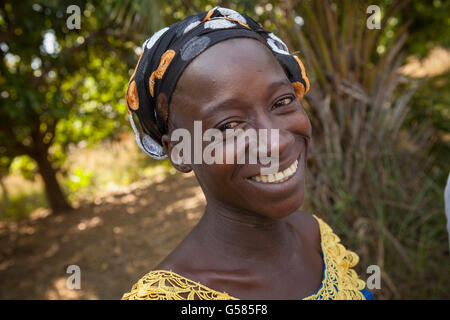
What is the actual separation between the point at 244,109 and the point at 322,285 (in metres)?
0.82

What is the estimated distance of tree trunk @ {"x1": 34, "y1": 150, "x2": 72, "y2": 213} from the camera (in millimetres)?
6687

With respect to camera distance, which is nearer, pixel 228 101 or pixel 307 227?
pixel 228 101

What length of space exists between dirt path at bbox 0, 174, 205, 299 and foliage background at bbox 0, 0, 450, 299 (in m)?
0.03

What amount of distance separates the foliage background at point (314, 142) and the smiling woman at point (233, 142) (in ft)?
5.32

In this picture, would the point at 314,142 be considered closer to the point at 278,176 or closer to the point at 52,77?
the point at 278,176

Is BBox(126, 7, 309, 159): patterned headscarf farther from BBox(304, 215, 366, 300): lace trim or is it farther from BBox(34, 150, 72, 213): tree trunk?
BBox(34, 150, 72, 213): tree trunk

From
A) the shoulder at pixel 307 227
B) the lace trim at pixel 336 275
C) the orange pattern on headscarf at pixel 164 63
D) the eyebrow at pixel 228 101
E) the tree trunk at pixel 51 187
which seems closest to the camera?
the eyebrow at pixel 228 101

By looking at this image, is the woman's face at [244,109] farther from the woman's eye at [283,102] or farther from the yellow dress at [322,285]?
the yellow dress at [322,285]

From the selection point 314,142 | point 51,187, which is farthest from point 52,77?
point 314,142

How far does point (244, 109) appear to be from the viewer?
1.16m

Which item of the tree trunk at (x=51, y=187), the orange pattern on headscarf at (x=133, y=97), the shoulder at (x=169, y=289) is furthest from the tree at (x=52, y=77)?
the shoulder at (x=169, y=289)

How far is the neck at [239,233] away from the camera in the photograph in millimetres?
1345

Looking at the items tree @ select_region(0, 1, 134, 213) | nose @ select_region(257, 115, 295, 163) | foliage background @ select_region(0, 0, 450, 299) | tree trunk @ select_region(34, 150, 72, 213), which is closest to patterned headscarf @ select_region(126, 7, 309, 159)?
nose @ select_region(257, 115, 295, 163)
